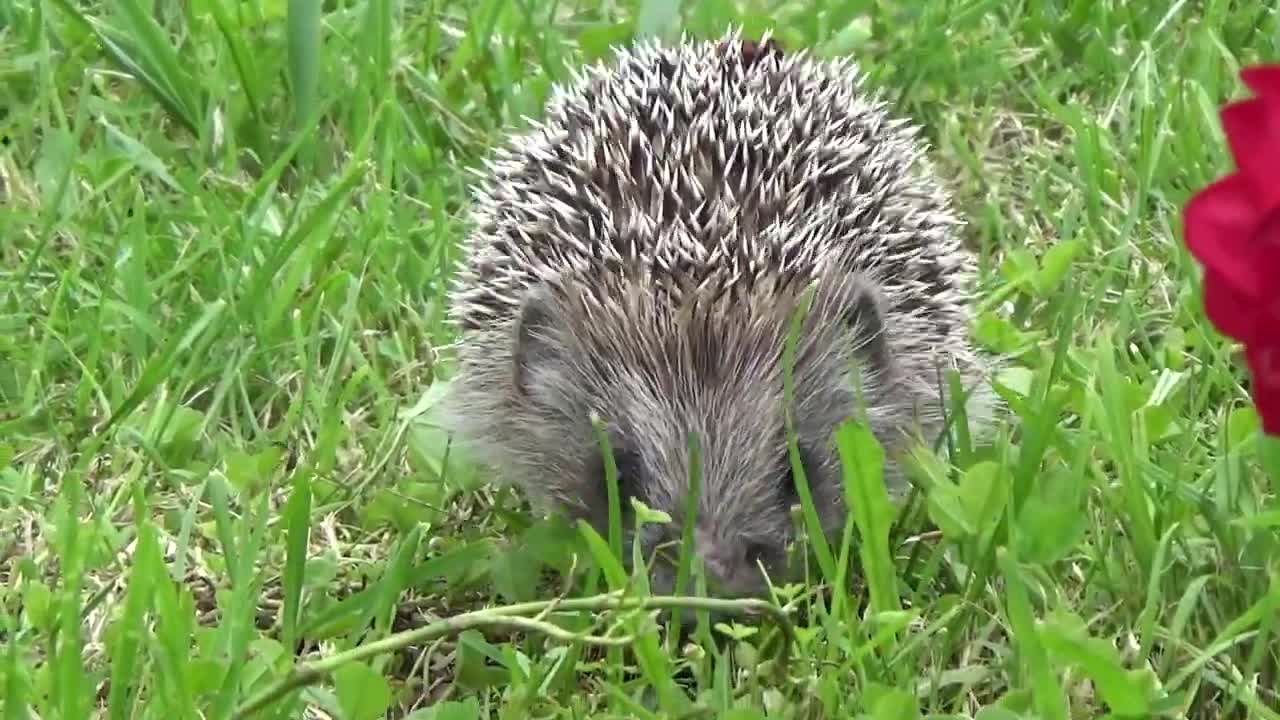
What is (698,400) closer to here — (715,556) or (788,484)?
(788,484)

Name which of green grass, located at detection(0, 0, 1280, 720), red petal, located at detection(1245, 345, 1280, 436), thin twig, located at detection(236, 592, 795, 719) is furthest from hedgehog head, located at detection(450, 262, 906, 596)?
red petal, located at detection(1245, 345, 1280, 436)

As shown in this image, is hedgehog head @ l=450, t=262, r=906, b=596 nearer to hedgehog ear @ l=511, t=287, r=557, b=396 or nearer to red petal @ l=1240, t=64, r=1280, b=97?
hedgehog ear @ l=511, t=287, r=557, b=396

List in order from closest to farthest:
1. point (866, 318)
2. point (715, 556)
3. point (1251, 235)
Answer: point (1251, 235) < point (715, 556) < point (866, 318)

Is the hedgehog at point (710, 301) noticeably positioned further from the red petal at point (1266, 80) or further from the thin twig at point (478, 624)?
the red petal at point (1266, 80)

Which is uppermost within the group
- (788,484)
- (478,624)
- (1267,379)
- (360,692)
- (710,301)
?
(710,301)

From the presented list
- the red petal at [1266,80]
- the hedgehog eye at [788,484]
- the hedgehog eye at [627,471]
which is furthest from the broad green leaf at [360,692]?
the red petal at [1266,80]

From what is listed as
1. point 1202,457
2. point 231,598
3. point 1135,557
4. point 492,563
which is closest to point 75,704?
point 231,598

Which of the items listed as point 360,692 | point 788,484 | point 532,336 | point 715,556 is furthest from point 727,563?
point 532,336
